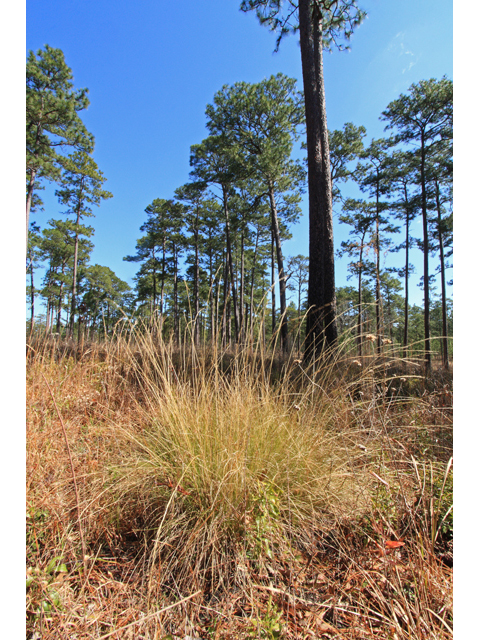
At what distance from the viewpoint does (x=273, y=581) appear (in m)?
1.06

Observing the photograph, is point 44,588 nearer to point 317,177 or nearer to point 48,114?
point 317,177

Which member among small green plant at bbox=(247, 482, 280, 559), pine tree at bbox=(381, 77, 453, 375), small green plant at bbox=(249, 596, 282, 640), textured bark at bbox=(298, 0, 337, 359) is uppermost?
pine tree at bbox=(381, 77, 453, 375)

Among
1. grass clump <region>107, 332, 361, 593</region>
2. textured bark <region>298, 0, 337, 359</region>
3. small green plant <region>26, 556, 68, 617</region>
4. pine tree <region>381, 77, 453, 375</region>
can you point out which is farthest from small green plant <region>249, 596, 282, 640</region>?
pine tree <region>381, 77, 453, 375</region>

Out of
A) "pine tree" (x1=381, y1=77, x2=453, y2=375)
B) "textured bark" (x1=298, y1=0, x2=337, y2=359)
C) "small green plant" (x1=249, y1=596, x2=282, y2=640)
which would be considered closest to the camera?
"small green plant" (x1=249, y1=596, x2=282, y2=640)

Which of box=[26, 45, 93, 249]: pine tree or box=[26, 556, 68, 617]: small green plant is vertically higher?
box=[26, 45, 93, 249]: pine tree

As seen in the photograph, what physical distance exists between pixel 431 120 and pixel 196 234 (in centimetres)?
1438

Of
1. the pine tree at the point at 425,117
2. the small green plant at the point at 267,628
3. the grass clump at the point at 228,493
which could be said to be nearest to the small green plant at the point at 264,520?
the grass clump at the point at 228,493

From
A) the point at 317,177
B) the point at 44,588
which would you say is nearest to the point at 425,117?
the point at 317,177

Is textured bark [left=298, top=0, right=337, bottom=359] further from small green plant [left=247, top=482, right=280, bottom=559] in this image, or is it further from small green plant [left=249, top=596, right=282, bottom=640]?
small green plant [left=249, top=596, right=282, bottom=640]

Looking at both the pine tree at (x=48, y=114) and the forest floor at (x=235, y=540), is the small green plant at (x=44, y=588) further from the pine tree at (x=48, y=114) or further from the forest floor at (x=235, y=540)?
the pine tree at (x=48, y=114)

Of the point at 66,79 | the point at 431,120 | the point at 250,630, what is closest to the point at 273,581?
the point at 250,630
